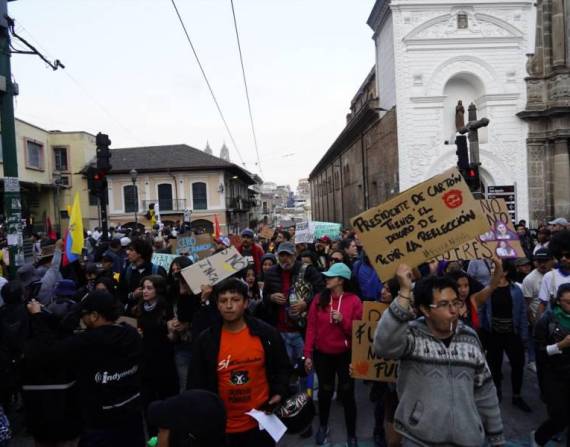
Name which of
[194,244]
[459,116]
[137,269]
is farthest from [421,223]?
[459,116]

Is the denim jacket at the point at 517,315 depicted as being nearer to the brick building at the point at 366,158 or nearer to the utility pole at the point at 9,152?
the utility pole at the point at 9,152

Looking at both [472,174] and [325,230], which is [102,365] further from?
[325,230]

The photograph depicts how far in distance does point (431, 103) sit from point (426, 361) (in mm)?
17630

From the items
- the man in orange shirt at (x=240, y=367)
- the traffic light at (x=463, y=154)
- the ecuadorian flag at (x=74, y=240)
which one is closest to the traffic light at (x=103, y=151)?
the ecuadorian flag at (x=74, y=240)

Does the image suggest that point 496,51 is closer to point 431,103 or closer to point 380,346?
point 431,103

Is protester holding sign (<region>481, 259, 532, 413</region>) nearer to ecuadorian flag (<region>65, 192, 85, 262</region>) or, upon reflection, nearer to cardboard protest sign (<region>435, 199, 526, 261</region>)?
cardboard protest sign (<region>435, 199, 526, 261</region>)

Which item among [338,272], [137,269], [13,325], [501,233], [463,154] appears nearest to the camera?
[13,325]

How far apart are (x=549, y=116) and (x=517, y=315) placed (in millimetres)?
16087

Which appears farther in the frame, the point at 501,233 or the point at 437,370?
the point at 501,233

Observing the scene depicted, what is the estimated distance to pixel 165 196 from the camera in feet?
136

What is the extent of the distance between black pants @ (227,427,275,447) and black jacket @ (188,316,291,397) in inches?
9.8

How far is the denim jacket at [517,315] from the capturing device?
Result: 5.58 metres

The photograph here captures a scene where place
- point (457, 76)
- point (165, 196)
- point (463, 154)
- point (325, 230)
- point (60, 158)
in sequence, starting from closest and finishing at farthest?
point (463, 154) → point (325, 230) → point (457, 76) → point (60, 158) → point (165, 196)

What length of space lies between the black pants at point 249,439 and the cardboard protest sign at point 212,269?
195 cm
